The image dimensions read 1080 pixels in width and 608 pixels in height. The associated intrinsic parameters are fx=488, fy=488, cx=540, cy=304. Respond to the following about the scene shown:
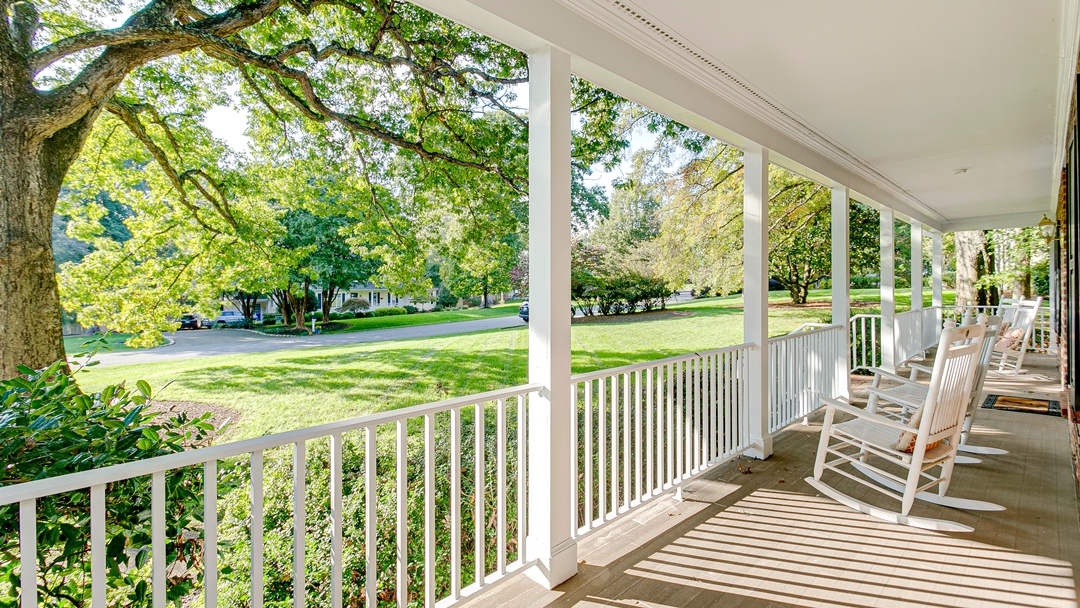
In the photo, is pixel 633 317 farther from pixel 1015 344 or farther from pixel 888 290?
pixel 1015 344

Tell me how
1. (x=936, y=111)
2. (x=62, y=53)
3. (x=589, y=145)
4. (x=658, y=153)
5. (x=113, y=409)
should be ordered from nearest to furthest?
(x=113, y=409), (x=62, y=53), (x=936, y=111), (x=589, y=145), (x=658, y=153)

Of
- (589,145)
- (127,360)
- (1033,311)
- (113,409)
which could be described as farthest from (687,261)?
(113,409)

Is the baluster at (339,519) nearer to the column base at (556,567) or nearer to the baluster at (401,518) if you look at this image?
the baluster at (401,518)

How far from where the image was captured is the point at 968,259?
11.8 metres

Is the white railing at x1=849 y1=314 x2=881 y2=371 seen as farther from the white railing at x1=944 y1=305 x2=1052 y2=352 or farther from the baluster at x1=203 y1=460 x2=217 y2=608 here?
the baluster at x1=203 y1=460 x2=217 y2=608

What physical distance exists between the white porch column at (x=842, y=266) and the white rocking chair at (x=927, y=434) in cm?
225

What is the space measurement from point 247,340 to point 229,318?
29 cm

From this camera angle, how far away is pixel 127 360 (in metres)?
3.60

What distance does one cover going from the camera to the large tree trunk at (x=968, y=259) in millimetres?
11734

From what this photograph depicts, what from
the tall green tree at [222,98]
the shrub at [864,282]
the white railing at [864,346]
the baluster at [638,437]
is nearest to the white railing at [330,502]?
the baluster at [638,437]

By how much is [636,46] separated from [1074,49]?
219 cm

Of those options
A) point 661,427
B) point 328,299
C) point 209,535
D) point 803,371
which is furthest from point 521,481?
point 328,299

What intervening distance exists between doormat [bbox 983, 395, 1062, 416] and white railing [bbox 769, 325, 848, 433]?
1.63 metres

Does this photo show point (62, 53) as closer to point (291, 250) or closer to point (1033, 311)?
point (291, 250)
